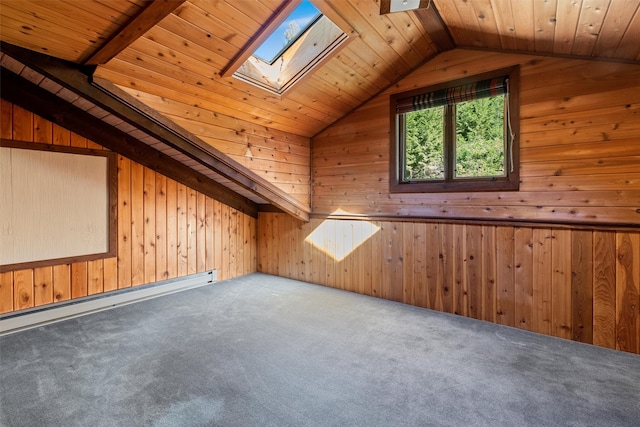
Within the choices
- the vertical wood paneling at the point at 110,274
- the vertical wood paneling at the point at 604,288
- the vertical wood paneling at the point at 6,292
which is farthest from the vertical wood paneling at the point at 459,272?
the vertical wood paneling at the point at 6,292

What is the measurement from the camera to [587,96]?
2.35 metres

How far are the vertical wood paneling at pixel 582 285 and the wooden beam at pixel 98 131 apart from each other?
146 inches

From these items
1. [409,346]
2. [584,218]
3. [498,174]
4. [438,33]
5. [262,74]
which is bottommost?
[409,346]

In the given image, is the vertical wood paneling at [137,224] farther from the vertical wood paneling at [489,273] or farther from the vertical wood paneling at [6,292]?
the vertical wood paneling at [489,273]

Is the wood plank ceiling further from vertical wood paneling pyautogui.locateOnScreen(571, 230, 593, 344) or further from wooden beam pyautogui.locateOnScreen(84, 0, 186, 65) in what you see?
A: vertical wood paneling pyautogui.locateOnScreen(571, 230, 593, 344)

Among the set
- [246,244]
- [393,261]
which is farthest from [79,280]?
[393,261]

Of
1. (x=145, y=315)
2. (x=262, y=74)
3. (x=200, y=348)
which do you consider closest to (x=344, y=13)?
(x=262, y=74)

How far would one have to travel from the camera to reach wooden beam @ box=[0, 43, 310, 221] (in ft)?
6.75

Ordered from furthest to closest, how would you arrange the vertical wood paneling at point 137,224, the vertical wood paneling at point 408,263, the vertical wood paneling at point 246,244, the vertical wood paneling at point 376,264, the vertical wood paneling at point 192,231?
the vertical wood paneling at point 246,244 → the vertical wood paneling at point 192,231 → the vertical wood paneling at point 376,264 → the vertical wood paneling at point 137,224 → the vertical wood paneling at point 408,263

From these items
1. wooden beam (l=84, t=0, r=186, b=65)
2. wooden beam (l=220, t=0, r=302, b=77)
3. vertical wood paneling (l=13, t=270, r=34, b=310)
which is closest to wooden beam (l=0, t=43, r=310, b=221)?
wooden beam (l=84, t=0, r=186, b=65)

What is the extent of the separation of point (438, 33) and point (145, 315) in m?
3.58

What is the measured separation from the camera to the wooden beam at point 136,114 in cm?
206

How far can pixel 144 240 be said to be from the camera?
3.46m

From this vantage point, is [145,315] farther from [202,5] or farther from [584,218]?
[584,218]
